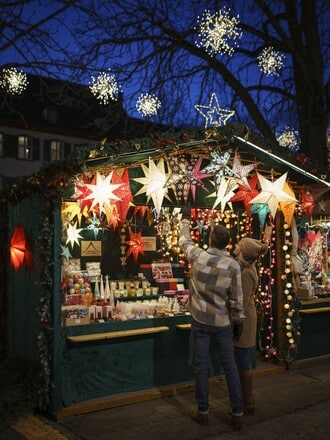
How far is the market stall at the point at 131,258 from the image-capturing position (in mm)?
5703

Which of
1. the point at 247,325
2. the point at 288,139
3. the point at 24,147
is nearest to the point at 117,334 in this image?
the point at 247,325

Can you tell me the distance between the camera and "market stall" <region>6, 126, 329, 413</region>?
18.7 ft

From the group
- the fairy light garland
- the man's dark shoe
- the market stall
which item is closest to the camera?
the man's dark shoe

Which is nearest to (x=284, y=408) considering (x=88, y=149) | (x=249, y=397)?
(x=249, y=397)

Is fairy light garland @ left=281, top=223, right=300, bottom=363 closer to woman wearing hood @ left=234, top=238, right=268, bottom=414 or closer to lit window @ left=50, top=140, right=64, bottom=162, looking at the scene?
woman wearing hood @ left=234, top=238, right=268, bottom=414

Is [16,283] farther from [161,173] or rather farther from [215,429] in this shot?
[215,429]

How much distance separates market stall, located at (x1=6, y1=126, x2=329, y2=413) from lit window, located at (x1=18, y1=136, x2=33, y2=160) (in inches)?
1008

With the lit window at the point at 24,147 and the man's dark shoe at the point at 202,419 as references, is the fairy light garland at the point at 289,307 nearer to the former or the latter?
the man's dark shoe at the point at 202,419

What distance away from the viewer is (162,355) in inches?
256

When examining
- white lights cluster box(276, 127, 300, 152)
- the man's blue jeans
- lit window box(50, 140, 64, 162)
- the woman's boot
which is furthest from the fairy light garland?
lit window box(50, 140, 64, 162)

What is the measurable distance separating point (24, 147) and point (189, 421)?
29.0m

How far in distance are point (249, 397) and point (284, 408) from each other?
1.79ft

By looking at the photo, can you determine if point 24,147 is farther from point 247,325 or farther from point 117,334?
point 247,325

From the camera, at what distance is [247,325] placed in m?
5.60
